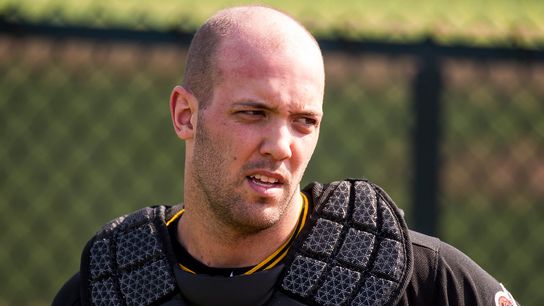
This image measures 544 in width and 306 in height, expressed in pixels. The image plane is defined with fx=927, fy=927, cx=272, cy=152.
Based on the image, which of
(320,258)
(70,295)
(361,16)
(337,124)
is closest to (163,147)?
(337,124)

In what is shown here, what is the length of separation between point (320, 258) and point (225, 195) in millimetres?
295

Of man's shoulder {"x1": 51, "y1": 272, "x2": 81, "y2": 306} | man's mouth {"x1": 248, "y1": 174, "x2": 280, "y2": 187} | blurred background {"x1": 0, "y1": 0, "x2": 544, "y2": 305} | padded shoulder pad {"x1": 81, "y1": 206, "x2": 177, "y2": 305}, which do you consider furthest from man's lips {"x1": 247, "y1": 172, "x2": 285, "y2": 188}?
blurred background {"x1": 0, "y1": 0, "x2": 544, "y2": 305}

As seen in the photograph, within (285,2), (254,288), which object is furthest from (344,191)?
(285,2)

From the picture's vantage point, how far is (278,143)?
85.4 inches

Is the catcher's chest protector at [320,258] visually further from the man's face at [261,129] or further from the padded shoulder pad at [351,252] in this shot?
the man's face at [261,129]

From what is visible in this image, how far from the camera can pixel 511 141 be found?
491 cm

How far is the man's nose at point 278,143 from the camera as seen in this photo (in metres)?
2.16

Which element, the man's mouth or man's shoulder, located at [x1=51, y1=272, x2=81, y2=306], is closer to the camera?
the man's mouth

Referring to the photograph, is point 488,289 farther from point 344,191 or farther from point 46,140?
point 46,140

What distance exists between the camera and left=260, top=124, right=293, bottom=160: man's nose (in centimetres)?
216

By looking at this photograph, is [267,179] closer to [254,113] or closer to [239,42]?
[254,113]

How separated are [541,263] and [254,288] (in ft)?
7.58

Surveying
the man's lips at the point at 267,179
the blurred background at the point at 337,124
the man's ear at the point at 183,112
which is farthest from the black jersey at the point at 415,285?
the blurred background at the point at 337,124

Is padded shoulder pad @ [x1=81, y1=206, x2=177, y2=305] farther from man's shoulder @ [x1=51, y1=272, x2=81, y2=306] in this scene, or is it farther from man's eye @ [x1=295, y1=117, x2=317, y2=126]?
man's eye @ [x1=295, y1=117, x2=317, y2=126]
